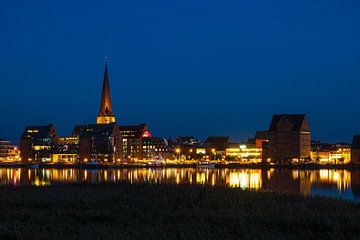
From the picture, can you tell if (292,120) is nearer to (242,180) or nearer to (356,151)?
(356,151)

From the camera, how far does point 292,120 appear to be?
546 ft

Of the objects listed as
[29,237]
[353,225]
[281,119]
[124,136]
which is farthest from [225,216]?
[124,136]

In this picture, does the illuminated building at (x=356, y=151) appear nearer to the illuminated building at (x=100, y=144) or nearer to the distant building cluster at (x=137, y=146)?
the distant building cluster at (x=137, y=146)

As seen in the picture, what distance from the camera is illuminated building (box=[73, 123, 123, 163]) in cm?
17350

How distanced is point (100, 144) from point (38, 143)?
29894 millimetres

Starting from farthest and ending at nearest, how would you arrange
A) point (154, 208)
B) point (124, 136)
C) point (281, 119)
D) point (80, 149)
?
1. point (124, 136)
2. point (80, 149)
3. point (281, 119)
4. point (154, 208)

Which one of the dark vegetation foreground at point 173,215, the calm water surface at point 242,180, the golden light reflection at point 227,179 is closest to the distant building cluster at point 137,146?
the golden light reflection at point 227,179

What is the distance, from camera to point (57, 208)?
22469mm

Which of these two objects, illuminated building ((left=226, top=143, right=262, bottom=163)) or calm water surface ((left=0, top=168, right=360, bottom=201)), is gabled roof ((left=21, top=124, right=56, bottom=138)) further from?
calm water surface ((left=0, top=168, right=360, bottom=201))

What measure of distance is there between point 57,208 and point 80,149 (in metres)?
158

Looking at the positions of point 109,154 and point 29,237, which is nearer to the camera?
point 29,237

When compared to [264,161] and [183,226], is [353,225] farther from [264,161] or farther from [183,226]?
[264,161]

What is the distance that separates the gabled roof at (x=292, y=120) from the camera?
165m

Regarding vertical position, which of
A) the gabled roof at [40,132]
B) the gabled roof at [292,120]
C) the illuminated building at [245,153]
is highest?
the gabled roof at [292,120]
